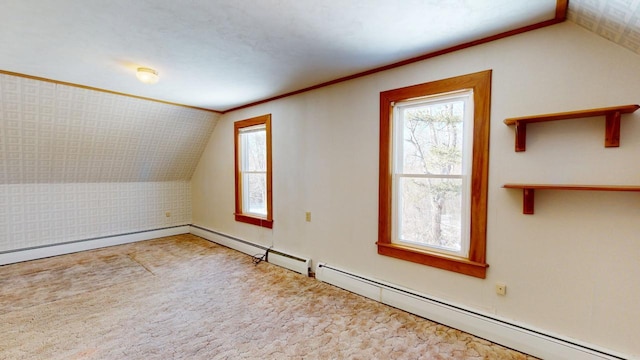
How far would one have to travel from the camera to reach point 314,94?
3.39 meters

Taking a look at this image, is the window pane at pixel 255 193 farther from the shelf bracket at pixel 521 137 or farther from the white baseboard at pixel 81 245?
the shelf bracket at pixel 521 137

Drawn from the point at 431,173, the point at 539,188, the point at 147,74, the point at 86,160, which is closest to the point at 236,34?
the point at 147,74

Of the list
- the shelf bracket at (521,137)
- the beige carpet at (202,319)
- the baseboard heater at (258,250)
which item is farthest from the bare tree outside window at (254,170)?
the shelf bracket at (521,137)

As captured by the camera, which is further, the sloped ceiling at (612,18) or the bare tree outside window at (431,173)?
the bare tree outside window at (431,173)

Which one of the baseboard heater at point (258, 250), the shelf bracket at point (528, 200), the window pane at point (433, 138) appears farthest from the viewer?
the baseboard heater at point (258, 250)

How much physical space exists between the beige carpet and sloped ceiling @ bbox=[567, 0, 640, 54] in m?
2.10

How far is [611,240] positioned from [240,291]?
121 inches

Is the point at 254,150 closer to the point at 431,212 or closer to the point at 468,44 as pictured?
the point at 431,212

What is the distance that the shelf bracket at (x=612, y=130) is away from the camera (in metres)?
1.68

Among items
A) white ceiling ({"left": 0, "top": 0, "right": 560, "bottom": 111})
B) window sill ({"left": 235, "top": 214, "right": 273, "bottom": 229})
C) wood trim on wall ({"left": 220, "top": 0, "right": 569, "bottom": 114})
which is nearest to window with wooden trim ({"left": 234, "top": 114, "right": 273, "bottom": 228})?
window sill ({"left": 235, "top": 214, "right": 273, "bottom": 229})

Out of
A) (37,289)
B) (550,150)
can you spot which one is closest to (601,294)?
(550,150)

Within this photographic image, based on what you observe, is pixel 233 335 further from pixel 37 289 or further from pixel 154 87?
pixel 154 87

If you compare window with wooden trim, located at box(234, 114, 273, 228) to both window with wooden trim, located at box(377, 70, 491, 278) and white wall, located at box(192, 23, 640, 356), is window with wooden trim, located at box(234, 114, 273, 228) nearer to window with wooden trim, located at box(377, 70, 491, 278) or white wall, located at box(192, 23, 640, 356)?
white wall, located at box(192, 23, 640, 356)

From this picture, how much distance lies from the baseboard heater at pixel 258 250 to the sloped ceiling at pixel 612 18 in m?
3.16
